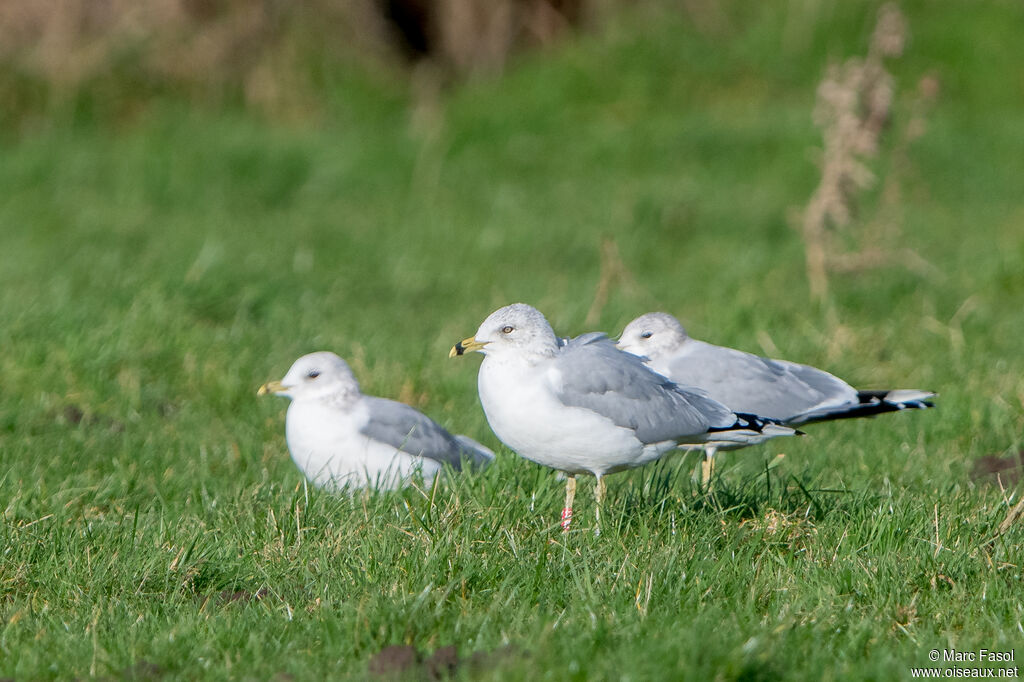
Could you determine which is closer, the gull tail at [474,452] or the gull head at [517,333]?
the gull head at [517,333]

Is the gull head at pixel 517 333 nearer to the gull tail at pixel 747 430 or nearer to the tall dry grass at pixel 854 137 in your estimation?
the gull tail at pixel 747 430

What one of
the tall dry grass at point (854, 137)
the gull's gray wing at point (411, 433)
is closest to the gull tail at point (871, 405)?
the gull's gray wing at point (411, 433)

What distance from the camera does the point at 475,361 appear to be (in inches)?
298

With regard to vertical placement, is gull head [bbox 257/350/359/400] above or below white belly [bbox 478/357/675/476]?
above

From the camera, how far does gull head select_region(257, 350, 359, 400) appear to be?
5555 mm

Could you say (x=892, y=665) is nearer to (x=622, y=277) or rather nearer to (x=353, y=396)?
(x=353, y=396)

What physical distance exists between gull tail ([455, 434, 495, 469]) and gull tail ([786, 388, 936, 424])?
1276 millimetres

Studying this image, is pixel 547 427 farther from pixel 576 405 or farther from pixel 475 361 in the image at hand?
pixel 475 361

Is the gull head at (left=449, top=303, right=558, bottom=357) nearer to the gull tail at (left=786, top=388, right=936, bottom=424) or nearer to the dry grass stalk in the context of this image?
the gull tail at (left=786, top=388, right=936, bottom=424)

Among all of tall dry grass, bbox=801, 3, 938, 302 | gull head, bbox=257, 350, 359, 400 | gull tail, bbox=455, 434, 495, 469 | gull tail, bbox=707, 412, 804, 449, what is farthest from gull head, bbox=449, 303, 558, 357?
tall dry grass, bbox=801, 3, 938, 302

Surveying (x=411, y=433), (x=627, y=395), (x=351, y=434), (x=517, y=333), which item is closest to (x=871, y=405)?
(x=627, y=395)

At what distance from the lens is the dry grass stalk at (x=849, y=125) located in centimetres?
796

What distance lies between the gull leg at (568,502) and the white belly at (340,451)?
2.68 feet

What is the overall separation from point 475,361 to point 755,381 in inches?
Result: 102
